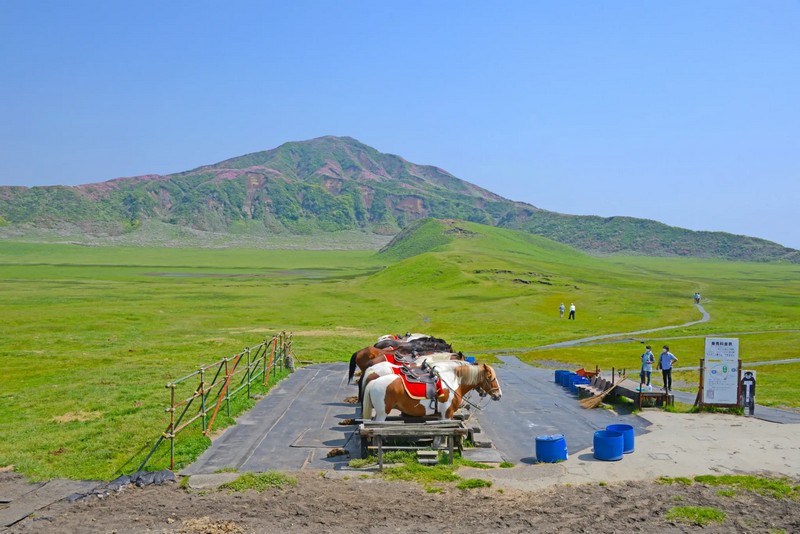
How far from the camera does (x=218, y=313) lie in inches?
3310

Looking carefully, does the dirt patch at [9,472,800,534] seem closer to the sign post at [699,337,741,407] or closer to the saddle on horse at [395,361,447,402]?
the saddle on horse at [395,361,447,402]

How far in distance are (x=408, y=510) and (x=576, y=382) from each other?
69.9 ft

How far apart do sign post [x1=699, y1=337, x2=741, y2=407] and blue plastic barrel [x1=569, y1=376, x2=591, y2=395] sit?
7082 mm

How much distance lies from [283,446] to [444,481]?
6450 millimetres

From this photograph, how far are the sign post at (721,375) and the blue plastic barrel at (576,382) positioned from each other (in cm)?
708

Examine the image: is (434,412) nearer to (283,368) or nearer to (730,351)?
(730,351)

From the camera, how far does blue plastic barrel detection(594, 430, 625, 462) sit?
2045 centimetres

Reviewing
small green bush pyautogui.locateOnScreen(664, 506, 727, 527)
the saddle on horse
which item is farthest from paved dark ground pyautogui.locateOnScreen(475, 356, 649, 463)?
small green bush pyautogui.locateOnScreen(664, 506, 727, 527)

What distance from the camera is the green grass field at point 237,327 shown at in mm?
24969

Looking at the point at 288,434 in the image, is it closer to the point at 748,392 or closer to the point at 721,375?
the point at 721,375

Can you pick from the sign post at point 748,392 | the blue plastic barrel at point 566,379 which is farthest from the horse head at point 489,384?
the blue plastic barrel at point 566,379

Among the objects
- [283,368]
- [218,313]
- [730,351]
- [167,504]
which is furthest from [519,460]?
[218,313]

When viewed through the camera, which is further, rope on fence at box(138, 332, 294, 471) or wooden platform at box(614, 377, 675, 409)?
wooden platform at box(614, 377, 675, 409)

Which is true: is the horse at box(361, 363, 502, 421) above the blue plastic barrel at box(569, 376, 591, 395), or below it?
above
